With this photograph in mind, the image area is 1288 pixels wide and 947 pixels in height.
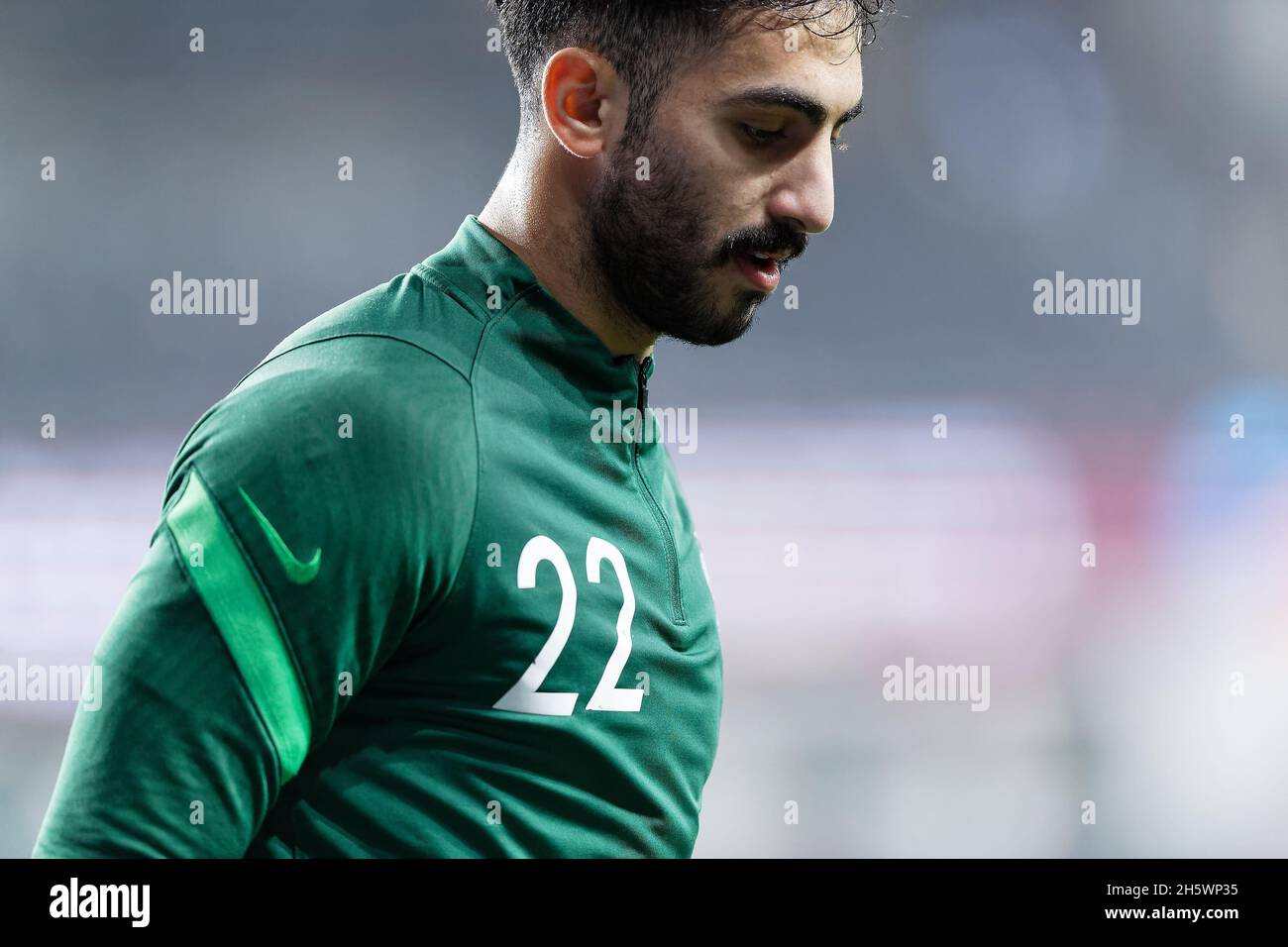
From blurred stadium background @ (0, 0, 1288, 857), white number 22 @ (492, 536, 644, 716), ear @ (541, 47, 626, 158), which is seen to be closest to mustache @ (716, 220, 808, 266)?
ear @ (541, 47, 626, 158)

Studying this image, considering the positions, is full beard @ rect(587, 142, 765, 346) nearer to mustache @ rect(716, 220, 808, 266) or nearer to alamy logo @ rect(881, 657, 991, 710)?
mustache @ rect(716, 220, 808, 266)

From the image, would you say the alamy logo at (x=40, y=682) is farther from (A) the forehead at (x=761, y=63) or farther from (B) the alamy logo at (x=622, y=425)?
(A) the forehead at (x=761, y=63)

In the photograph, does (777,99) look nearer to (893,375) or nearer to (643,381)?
(643,381)

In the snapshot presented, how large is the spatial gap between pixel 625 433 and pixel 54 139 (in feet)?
8.19

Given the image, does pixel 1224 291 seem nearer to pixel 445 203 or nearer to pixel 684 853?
pixel 445 203

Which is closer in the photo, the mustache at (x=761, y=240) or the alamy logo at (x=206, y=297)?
the mustache at (x=761, y=240)

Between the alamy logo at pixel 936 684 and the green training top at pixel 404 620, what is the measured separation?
184cm

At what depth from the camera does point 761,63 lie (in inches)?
31.4

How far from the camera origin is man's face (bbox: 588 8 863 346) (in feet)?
2.63

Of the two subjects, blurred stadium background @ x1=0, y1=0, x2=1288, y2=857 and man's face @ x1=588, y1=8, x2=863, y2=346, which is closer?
man's face @ x1=588, y1=8, x2=863, y2=346

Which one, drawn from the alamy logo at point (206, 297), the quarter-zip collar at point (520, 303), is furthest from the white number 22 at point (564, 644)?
the alamy logo at point (206, 297)

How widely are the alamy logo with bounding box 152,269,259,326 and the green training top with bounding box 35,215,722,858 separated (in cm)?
208

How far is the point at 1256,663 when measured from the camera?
105 inches
